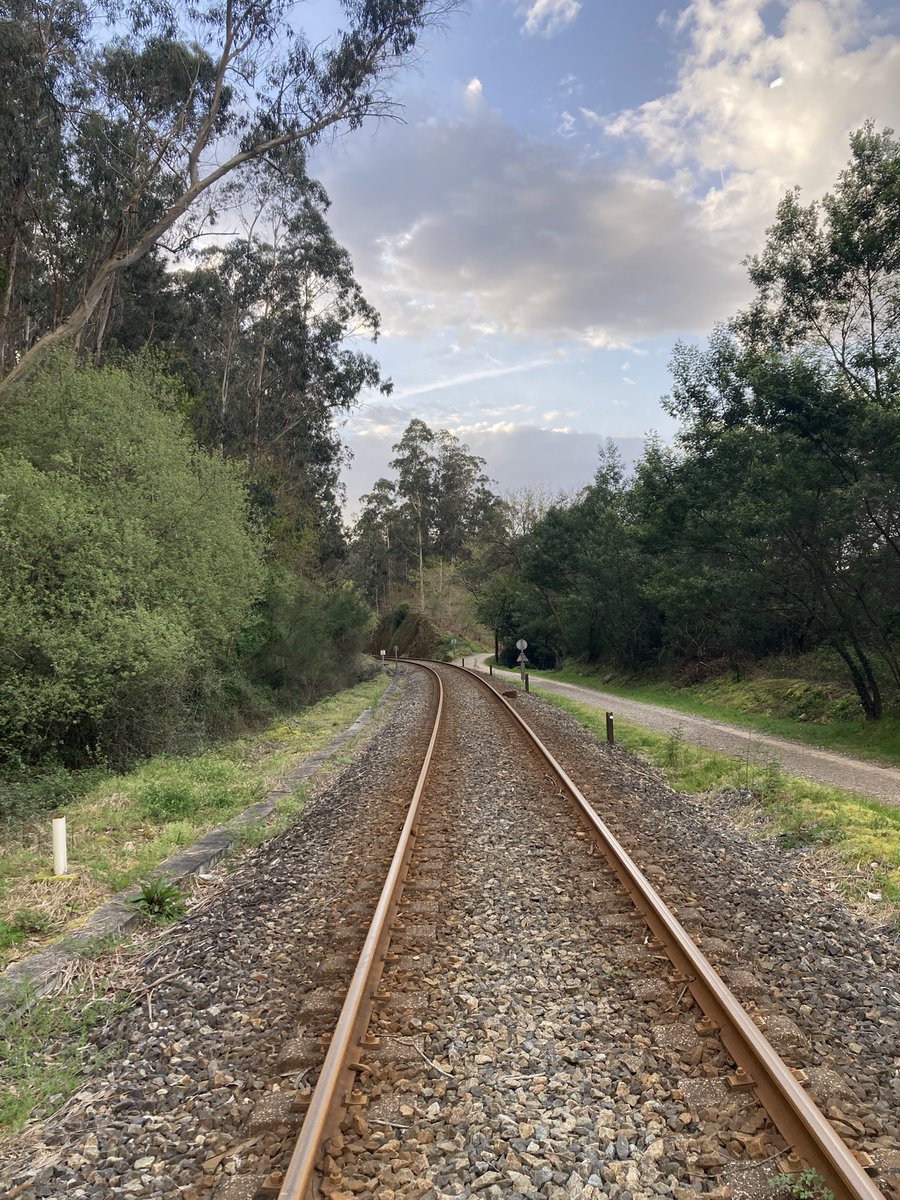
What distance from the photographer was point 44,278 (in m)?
18.0

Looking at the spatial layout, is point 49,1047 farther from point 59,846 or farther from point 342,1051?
point 59,846

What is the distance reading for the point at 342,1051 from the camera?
3.35 meters

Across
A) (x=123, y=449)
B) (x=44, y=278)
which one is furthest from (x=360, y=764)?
(x=44, y=278)

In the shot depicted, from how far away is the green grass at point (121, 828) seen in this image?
18.6ft

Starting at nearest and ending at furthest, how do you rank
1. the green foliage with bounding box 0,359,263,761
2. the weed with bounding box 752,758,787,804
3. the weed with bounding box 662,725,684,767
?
the weed with bounding box 752,758,787,804 → the green foliage with bounding box 0,359,263,761 → the weed with bounding box 662,725,684,767

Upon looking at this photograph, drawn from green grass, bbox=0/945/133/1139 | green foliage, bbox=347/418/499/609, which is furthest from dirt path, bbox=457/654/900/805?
green foliage, bbox=347/418/499/609

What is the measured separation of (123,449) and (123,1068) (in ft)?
36.3

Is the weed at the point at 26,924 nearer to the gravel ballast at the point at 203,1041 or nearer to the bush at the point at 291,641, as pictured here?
the gravel ballast at the point at 203,1041

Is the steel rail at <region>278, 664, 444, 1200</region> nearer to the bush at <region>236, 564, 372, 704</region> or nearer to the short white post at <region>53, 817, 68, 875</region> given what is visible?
the short white post at <region>53, 817, 68, 875</region>

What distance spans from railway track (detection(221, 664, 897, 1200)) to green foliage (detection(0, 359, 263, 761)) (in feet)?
21.6

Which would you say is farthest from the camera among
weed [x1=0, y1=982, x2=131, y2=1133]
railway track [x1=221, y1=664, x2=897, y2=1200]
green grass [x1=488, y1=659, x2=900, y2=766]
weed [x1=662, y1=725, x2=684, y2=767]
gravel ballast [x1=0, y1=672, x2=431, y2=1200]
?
green grass [x1=488, y1=659, x2=900, y2=766]

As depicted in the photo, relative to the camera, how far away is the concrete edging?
171 inches

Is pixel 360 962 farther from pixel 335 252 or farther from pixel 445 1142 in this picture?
pixel 335 252

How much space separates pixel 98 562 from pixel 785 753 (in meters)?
12.4
